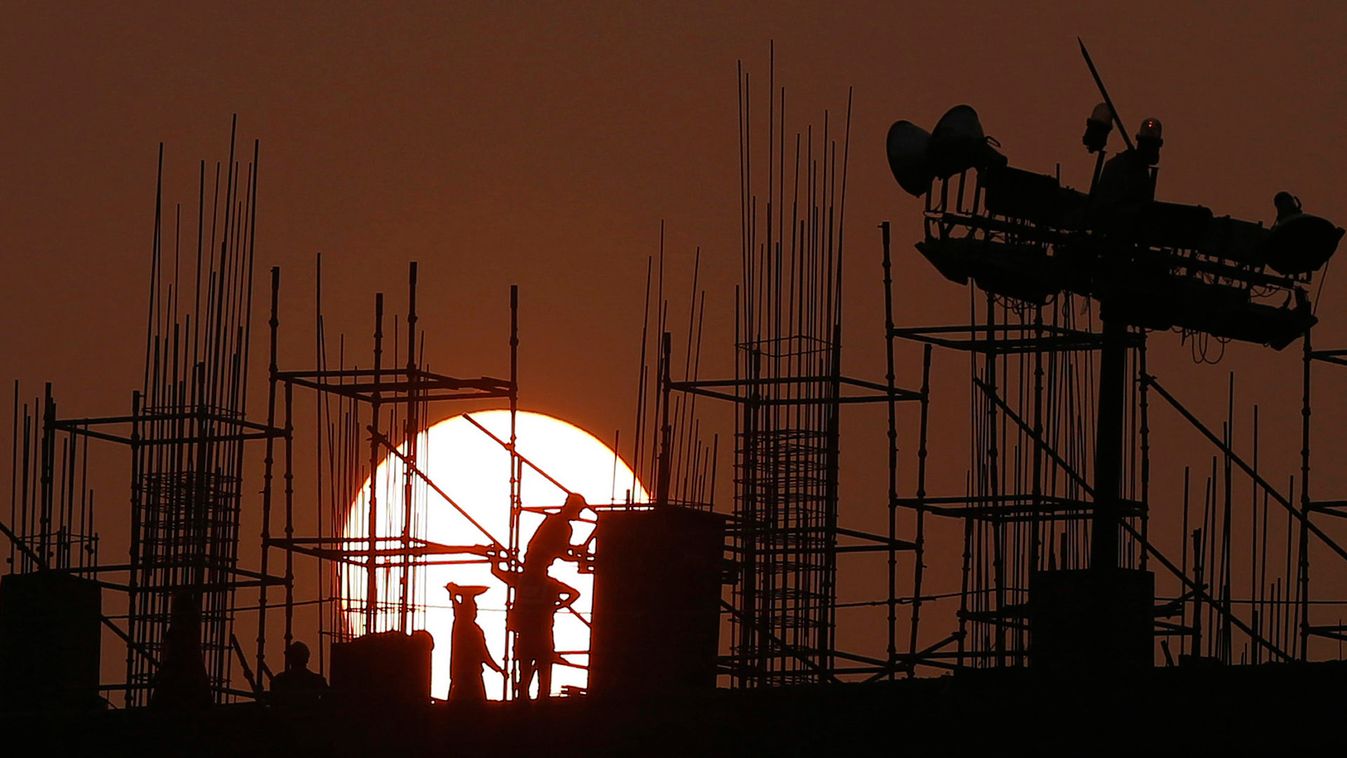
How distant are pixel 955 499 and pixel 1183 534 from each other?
5168 mm

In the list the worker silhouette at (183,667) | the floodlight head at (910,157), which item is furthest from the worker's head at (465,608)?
the floodlight head at (910,157)

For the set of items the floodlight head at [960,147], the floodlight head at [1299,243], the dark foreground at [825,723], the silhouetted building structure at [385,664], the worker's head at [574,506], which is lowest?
the dark foreground at [825,723]

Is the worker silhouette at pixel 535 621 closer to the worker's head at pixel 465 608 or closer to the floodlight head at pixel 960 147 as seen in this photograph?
the worker's head at pixel 465 608

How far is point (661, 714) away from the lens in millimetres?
19531

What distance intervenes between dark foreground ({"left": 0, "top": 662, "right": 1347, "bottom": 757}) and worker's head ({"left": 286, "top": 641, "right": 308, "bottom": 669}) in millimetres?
3626

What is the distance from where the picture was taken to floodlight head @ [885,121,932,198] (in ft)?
78.5

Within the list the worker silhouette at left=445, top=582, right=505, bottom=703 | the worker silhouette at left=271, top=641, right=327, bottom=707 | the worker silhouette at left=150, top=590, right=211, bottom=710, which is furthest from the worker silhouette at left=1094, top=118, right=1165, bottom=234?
the worker silhouette at left=150, top=590, right=211, bottom=710

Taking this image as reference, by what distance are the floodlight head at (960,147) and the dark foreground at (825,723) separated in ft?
17.8

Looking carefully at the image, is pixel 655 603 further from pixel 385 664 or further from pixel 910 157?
pixel 910 157

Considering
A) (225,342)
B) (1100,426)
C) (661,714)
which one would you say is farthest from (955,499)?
(225,342)

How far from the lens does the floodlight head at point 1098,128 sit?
2303 centimetres

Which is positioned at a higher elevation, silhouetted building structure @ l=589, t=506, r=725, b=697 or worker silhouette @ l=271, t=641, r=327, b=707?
silhouetted building structure @ l=589, t=506, r=725, b=697

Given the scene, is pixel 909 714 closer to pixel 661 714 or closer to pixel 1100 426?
pixel 661 714

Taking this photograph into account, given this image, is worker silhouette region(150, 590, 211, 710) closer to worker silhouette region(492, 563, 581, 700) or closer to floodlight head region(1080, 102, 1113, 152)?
worker silhouette region(492, 563, 581, 700)
